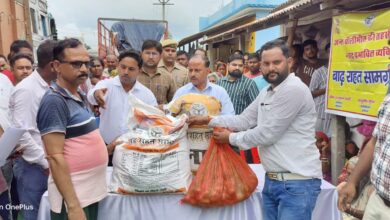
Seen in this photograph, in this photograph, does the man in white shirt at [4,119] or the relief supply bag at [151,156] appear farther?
the man in white shirt at [4,119]

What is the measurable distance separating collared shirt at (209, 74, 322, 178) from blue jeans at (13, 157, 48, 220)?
1378 mm

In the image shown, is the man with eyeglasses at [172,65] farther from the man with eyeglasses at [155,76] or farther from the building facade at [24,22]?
the building facade at [24,22]

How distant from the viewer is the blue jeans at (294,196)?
6.98 ft

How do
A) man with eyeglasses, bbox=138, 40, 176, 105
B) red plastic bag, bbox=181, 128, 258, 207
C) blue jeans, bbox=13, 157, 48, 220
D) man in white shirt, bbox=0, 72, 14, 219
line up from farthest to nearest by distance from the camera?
man with eyeglasses, bbox=138, 40, 176, 105, man in white shirt, bbox=0, 72, 14, 219, blue jeans, bbox=13, 157, 48, 220, red plastic bag, bbox=181, 128, 258, 207

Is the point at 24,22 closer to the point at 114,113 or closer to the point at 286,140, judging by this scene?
the point at 114,113

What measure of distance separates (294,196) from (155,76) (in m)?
2.25

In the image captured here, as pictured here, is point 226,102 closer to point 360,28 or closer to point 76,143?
point 76,143

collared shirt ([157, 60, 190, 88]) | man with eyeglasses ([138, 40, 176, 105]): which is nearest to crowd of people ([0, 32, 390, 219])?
man with eyeglasses ([138, 40, 176, 105])

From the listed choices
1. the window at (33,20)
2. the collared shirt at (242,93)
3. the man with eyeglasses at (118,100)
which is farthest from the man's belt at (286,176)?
the window at (33,20)

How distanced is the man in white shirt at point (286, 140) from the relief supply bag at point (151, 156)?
0.41m

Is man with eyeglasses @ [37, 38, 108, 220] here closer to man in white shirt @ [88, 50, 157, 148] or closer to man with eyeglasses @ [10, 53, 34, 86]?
man in white shirt @ [88, 50, 157, 148]

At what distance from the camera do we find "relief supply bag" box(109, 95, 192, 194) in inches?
90.0

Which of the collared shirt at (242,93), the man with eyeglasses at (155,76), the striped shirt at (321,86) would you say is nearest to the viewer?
the man with eyeglasses at (155,76)

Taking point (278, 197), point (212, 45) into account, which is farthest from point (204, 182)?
point (212, 45)
